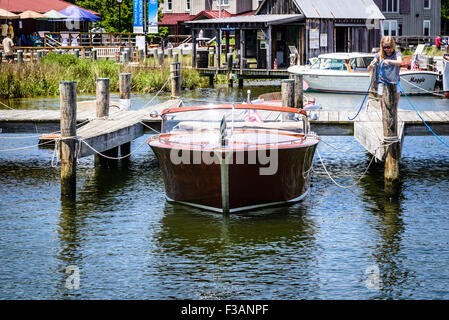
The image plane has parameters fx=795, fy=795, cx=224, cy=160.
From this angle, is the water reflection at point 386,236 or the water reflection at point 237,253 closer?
the water reflection at point 237,253

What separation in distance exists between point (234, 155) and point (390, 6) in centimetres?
5585

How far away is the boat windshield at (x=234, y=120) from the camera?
14609mm

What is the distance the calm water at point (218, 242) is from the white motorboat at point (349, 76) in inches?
709

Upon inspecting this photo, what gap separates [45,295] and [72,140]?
15.9 feet

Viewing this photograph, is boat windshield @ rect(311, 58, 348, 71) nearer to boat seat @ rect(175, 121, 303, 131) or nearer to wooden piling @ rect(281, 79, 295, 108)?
wooden piling @ rect(281, 79, 295, 108)

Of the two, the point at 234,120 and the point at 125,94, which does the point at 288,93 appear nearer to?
the point at 234,120

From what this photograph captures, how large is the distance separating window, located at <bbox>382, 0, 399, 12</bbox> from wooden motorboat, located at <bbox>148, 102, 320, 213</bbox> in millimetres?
53299

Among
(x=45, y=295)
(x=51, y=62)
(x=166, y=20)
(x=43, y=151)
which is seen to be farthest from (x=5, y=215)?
(x=166, y=20)

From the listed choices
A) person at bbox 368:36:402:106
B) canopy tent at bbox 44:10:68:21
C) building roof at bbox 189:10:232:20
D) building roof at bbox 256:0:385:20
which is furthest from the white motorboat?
building roof at bbox 189:10:232:20

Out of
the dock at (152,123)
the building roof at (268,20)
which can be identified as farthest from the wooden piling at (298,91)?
the building roof at (268,20)

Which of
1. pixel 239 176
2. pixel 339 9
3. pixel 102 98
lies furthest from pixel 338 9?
pixel 239 176

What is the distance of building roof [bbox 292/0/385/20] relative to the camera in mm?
42156

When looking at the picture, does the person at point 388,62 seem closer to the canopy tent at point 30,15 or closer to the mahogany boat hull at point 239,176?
the mahogany boat hull at point 239,176

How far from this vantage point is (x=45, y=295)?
1022 centimetres
